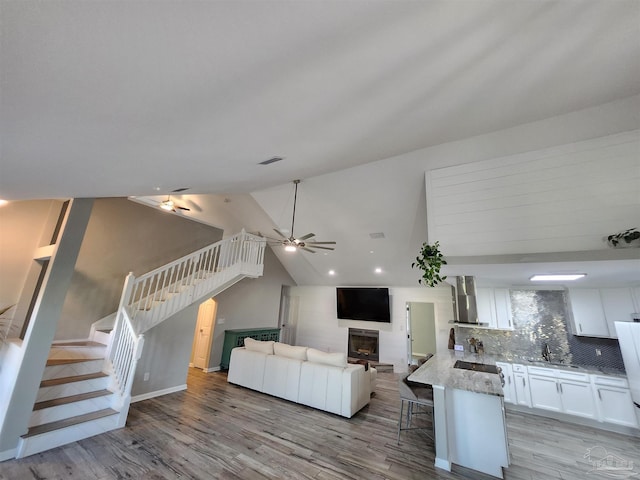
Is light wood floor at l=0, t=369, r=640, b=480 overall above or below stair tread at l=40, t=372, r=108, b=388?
below

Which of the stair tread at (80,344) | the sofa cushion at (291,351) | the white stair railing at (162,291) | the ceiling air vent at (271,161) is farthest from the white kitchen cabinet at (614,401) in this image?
the stair tread at (80,344)

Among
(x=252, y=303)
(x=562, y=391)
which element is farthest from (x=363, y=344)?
(x=562, y=391)

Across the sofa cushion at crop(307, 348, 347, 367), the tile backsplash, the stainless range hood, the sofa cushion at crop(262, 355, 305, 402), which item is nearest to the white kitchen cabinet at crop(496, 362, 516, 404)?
the tile backsplash

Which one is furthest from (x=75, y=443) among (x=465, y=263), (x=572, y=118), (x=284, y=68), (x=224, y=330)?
(x=572, y=118)

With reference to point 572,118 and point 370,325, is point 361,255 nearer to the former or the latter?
point 370,325

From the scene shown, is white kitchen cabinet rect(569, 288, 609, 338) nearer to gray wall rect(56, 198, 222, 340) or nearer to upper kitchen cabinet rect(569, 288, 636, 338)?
upper kitchen cabinet rect(569, 288, 636, 338)

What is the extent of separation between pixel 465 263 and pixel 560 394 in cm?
345

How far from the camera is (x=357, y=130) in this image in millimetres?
2508

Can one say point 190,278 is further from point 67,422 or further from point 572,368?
point 572,368

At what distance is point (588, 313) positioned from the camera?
459 cm

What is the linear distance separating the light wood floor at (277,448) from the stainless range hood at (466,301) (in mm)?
1750

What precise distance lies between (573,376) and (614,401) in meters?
0.52

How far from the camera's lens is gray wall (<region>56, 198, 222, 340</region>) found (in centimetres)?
426

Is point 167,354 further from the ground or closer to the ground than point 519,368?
closer to the ground
